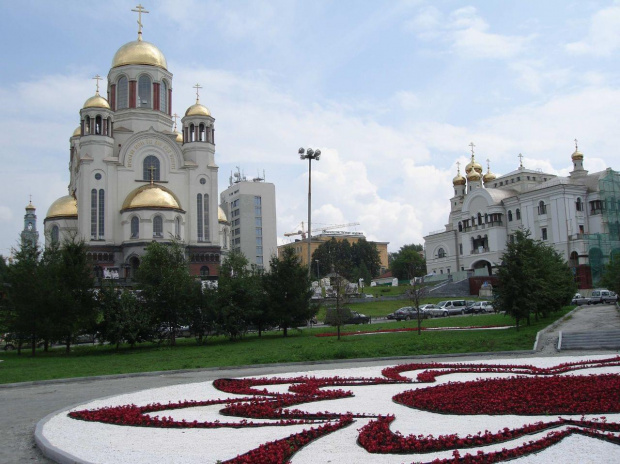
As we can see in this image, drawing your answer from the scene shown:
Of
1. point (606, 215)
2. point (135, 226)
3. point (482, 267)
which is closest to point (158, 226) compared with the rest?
point (135, 226)

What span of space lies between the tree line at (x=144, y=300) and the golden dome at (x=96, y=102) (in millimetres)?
30554

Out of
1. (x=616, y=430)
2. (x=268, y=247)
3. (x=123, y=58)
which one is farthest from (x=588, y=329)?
(x=268, y=247)

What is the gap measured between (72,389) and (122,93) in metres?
51.2

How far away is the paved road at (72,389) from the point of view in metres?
9.59

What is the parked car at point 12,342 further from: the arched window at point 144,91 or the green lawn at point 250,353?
the arched window at point 144,91

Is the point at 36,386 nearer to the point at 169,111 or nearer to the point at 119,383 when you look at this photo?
the point at 119,383

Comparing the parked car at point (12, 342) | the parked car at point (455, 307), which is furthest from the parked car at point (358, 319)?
the parked car at point (12, 342)

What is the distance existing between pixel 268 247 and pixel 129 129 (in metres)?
50.8

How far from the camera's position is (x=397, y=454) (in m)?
A: 7.77

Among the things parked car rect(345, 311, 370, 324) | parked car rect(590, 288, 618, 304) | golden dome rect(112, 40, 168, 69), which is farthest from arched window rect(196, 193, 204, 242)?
parked car rect(590, 288, 618, 304)

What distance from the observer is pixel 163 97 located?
208 ft

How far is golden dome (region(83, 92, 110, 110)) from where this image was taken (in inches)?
2307

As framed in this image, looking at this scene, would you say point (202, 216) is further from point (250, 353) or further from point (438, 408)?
point (438, 408)

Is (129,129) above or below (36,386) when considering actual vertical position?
above
